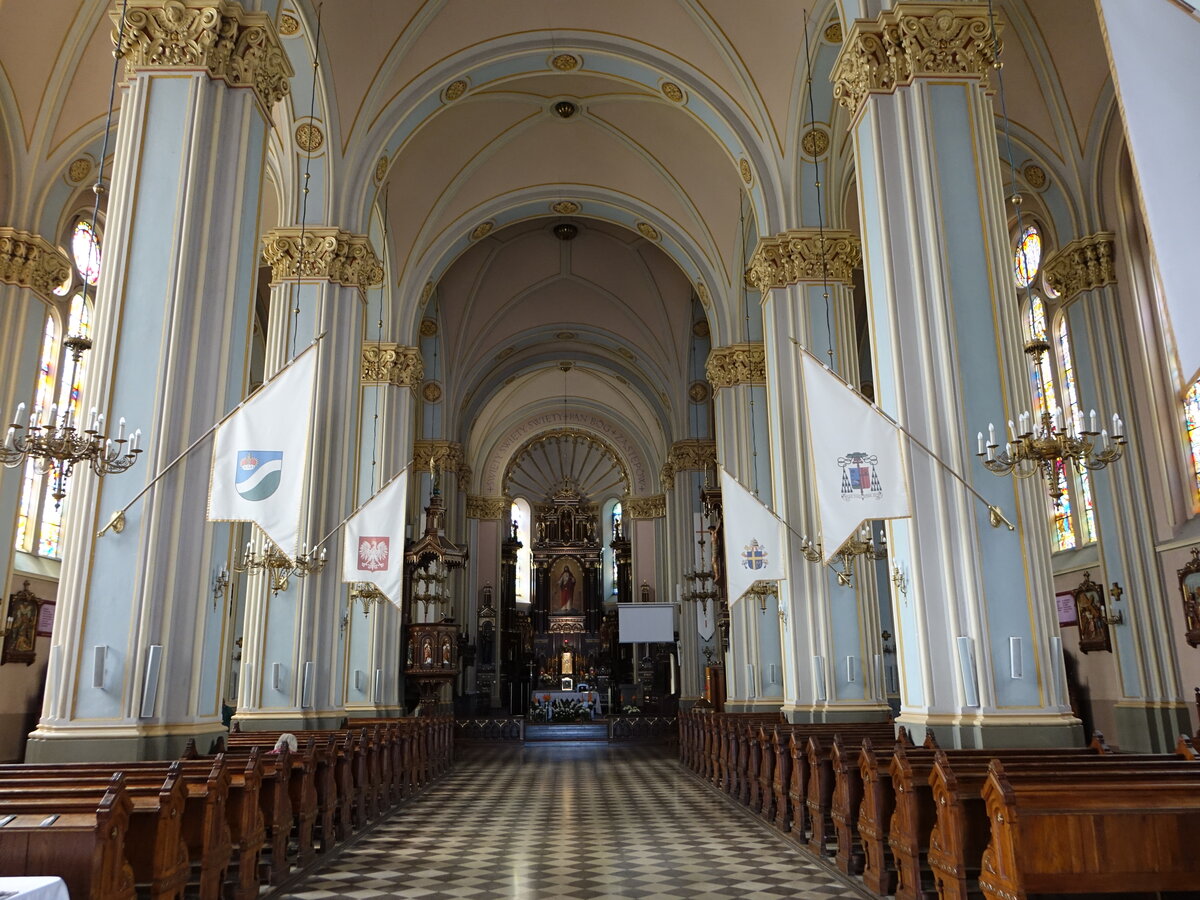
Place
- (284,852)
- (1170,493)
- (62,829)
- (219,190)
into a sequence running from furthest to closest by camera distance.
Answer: (1170,493), (219,190), (284,852), (62,829)

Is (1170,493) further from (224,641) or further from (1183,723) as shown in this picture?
(224,641)

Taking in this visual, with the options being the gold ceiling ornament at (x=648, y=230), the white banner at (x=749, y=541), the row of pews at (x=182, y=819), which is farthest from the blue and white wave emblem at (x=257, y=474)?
the gold ceiling ornament at (x=648, y=230)

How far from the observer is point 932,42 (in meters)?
9.33

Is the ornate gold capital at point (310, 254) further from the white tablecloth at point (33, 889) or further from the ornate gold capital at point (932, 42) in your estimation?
the white tablecloth at point (33, 889)

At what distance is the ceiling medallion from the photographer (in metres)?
13.9

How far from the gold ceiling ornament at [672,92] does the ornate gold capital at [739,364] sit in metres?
4.96

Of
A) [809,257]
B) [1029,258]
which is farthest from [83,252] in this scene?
[1029,258]

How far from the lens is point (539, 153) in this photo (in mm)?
20078

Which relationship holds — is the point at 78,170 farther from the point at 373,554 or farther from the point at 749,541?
the point at 749,541

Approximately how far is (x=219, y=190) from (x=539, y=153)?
480 inches

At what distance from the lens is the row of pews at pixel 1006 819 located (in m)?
4.59

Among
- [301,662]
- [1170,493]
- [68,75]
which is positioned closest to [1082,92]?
[1170,493]

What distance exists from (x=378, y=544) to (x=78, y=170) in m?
8.61

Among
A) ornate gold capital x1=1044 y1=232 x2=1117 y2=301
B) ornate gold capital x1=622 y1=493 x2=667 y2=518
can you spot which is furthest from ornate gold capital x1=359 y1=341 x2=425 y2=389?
ornate gold capital x1=622 y1=493 x2=667 y2=518
